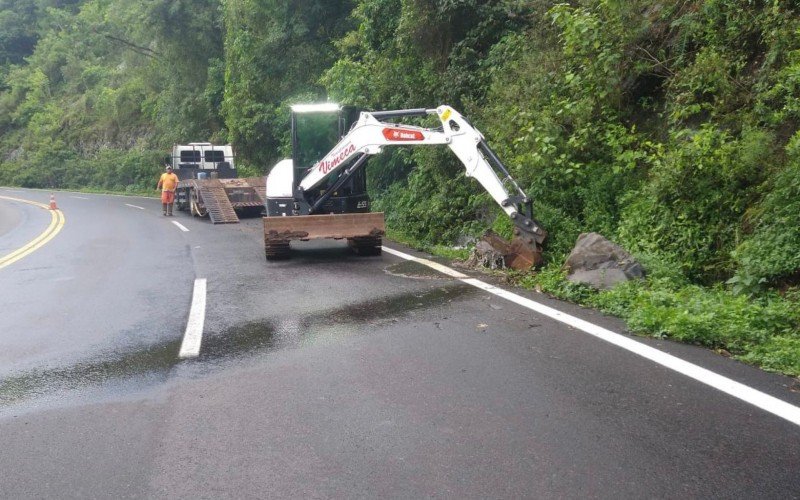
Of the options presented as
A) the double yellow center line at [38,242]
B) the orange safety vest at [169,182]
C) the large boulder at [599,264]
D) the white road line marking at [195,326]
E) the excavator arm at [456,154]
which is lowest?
the double yellow center line at [38,242]

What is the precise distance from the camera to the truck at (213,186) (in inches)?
916

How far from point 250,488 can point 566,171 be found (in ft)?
28.2

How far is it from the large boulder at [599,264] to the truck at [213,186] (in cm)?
1527

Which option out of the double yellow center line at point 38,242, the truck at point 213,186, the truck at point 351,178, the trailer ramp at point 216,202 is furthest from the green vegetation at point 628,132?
the double yellow center line at point 38,242

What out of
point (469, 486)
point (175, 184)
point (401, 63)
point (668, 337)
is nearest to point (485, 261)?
point (668, 337)

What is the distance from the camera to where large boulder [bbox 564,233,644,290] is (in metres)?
8.41

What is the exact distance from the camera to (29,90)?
67.6 meters

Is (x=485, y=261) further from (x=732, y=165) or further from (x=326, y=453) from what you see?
(x=326, y=453)

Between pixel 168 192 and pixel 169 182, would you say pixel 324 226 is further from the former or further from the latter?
pixel 169 182

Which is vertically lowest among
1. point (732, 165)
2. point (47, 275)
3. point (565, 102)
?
point (47, 275)

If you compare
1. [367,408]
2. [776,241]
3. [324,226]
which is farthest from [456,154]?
[367,408]

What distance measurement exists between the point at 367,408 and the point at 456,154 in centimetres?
675

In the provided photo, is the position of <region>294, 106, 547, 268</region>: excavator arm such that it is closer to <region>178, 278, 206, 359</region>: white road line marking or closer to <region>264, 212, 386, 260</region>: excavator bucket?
<region>264, 212, 386, 260</region>: excavator bucket

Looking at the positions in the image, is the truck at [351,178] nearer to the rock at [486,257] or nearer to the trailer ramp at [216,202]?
the rock at [486,257]
